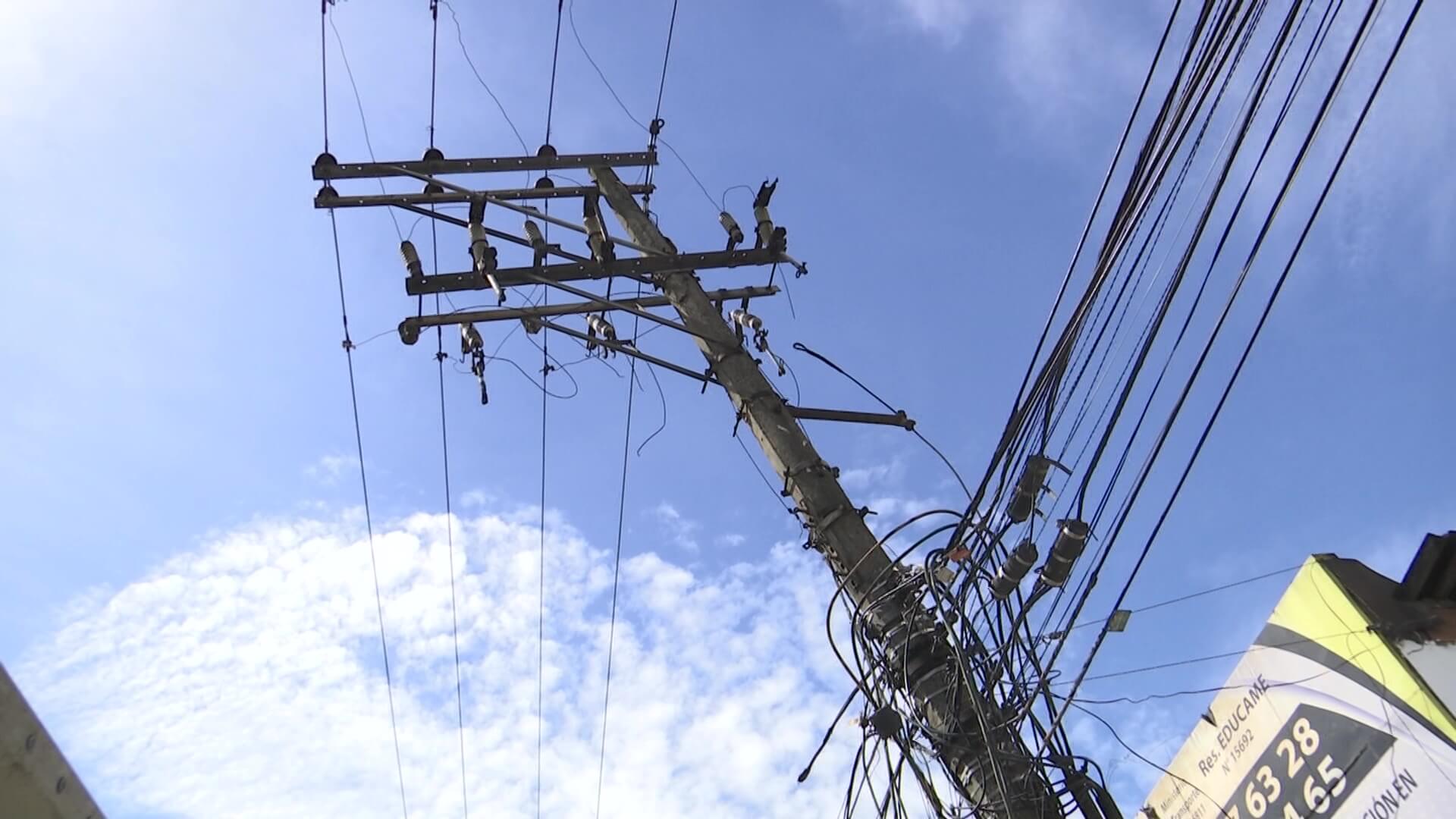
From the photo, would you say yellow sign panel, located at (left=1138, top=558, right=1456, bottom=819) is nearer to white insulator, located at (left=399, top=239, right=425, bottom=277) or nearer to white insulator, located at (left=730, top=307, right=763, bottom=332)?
white insulator, located at (left=730, top=307, right=763, bottom=332)

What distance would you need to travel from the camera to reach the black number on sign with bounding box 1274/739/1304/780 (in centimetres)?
575

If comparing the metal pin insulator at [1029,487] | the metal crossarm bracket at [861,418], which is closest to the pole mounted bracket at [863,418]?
the metal crossarm bracket at [861,418]

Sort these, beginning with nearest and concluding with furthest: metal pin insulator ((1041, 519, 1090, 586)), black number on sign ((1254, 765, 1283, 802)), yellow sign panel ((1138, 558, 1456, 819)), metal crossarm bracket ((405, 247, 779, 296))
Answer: yellow sign panel ((1138, 558, 1456, 819)) → metal pin insulator ((1041, 519, 1090, 586)) → black number on sign ((1254, 765, 1283, 802)) → metal crossarm bracket ((405, 247, 779, 296))

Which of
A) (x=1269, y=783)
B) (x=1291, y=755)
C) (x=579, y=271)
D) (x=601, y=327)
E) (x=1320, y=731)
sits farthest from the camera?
(x=601, y=327)

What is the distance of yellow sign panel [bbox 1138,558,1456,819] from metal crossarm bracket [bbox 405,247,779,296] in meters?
4.30

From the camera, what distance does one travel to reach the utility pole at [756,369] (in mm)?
5059

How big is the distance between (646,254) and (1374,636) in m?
5.05

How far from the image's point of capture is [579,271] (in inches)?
281

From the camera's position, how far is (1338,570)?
19.6 feet

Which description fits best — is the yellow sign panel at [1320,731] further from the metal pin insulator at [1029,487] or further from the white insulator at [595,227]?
the white insulator at [595,227]

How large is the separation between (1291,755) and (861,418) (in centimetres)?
325

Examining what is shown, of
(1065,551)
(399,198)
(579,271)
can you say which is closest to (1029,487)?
(1065,551)

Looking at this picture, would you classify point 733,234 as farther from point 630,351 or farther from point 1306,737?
point 1306,737

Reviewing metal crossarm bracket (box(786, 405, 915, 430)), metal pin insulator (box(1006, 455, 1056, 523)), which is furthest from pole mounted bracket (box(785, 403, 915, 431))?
metal pin insulator (box(1006, 455, 1056, 523))
